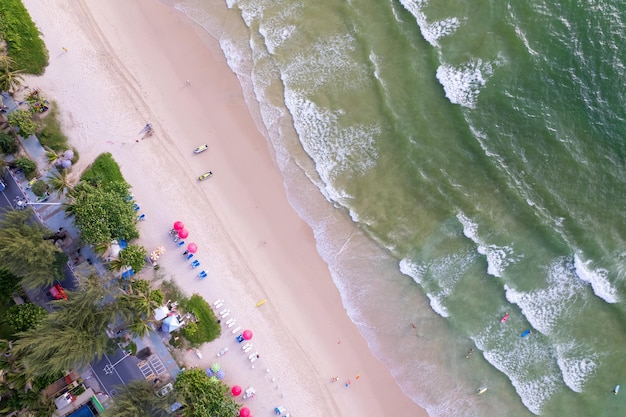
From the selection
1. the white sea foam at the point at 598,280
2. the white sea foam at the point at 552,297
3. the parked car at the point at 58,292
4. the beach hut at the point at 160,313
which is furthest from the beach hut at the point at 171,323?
the white sea foam at the point at 598,280

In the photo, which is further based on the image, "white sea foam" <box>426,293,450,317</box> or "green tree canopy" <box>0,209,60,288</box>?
"white sea foam" <box>426,293,450,317</box>

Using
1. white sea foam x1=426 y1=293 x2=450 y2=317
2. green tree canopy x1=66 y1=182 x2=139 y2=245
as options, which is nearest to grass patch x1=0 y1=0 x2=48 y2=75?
green tree canopy x1=66 y1=182 x2=139 y2=245

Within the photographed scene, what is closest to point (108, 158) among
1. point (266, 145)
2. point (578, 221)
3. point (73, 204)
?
point (73, 204)

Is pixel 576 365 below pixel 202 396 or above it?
below

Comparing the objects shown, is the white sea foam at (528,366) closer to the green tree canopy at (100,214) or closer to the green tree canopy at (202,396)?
the green tree canopy at (202,396)

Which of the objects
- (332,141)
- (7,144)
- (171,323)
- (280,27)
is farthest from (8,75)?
(332,141)

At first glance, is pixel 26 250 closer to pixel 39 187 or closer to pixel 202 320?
pixel 39 187

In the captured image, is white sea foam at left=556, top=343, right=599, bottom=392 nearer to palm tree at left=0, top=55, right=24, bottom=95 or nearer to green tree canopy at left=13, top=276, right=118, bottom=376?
green tree canopy at left=13, top=276, right=118, bottom=376
